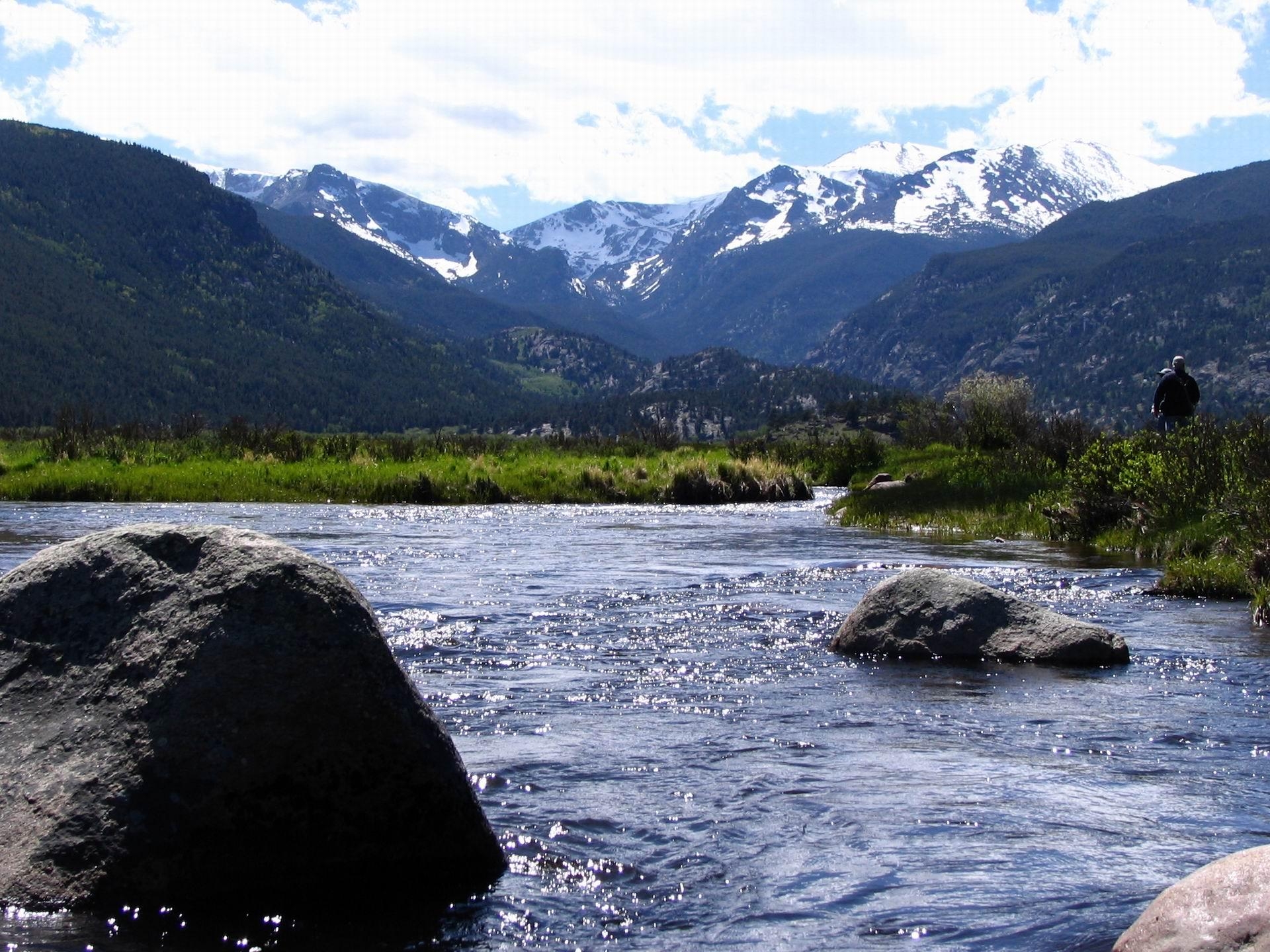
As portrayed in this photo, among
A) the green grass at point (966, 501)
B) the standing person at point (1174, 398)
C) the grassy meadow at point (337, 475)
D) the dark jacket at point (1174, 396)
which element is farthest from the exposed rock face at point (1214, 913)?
the grassy meadow at point (337, 475)

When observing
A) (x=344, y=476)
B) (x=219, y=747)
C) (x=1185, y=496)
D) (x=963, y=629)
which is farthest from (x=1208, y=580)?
(x=344, y=476)

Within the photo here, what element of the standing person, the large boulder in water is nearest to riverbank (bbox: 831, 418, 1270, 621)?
the standing person

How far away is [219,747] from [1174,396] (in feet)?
96.5

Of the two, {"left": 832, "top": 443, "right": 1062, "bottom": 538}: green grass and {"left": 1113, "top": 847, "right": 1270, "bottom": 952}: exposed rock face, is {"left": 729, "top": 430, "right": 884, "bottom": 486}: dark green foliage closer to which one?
{"left": 832, "top": 443, "right": 1062, "bottom": 538}: green grass

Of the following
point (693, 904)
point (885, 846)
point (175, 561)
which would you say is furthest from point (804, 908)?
point (175, 561)

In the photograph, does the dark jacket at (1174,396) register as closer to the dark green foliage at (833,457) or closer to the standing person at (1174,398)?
the standing person at (1174,398)

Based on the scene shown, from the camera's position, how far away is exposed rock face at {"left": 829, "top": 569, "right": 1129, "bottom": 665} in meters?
13.1

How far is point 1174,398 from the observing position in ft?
102

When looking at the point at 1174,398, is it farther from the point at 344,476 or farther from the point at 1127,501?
the point at 344,476

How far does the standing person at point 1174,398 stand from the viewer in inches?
1222

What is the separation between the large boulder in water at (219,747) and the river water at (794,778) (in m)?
0.30

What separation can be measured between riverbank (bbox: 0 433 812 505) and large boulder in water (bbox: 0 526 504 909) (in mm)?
36541

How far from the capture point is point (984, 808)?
8.07 m

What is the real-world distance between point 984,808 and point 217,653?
4845 mm
